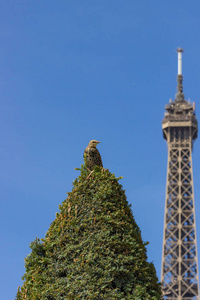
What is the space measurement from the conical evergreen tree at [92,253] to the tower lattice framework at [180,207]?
239ft

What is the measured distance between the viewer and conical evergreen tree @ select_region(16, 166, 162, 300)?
13.1 m

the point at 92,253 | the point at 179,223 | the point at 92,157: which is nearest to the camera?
the point at 92,253

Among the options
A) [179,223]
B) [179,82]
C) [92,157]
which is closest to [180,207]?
[179,223]

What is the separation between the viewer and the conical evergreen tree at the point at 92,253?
13.1 metres

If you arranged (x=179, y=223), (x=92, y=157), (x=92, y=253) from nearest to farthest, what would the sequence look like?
(x=92, y=253) → (x=92, y=157) → (x=179, y=223)

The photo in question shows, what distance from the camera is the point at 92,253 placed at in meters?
13.3

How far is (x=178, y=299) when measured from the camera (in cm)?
8594

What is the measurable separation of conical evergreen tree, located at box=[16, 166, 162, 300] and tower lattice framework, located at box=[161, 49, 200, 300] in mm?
72762

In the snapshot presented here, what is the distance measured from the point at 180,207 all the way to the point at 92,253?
79260 millimetres

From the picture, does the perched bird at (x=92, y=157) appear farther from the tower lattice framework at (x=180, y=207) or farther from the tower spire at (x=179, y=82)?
the tower spire at (x=179, y=82)

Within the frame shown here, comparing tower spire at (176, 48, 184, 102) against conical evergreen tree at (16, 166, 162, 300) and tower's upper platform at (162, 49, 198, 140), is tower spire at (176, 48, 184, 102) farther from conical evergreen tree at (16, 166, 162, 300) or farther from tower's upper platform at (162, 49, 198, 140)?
conical evergreen tree at (16, 166, 162, 300)

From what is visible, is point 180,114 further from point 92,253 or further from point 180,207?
point 92,253

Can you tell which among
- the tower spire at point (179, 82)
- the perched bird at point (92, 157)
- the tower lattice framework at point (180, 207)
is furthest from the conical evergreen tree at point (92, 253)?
the tower spire at point (179, 82)

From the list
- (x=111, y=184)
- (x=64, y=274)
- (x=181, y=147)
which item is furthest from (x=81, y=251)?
(x=181, y=147)
